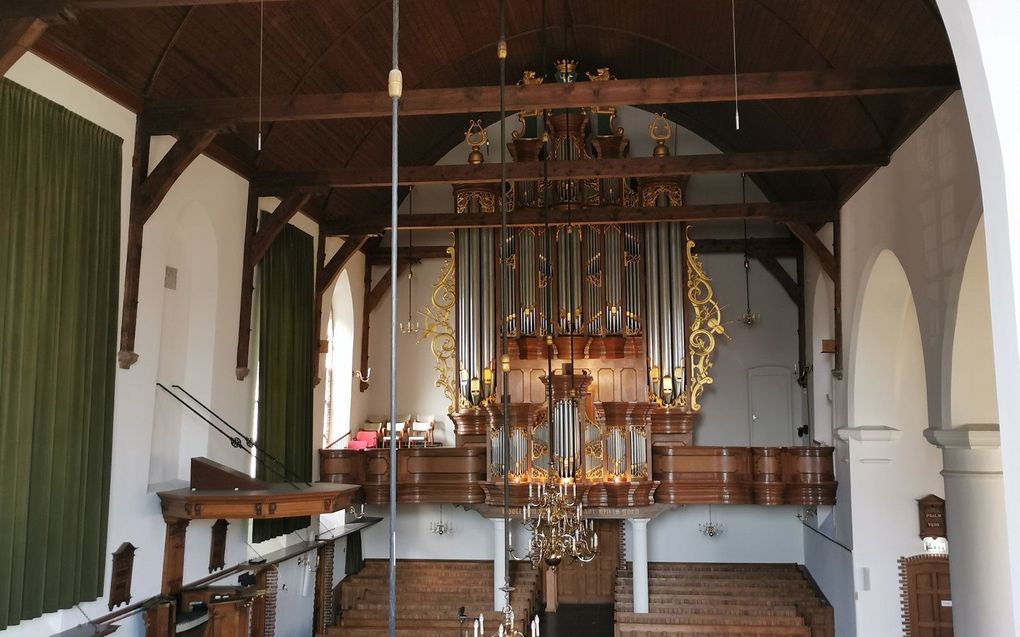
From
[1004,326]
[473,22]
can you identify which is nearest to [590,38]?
[473,22]

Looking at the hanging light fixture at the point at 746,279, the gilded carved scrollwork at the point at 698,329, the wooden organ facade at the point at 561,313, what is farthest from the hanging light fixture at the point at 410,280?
the hanging light fixture at the point at 746,279

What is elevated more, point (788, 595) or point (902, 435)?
point (902, 435)

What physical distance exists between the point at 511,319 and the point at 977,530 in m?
9.30

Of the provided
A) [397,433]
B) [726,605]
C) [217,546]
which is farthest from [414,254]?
[726,605]

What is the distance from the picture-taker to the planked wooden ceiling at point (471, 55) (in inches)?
372

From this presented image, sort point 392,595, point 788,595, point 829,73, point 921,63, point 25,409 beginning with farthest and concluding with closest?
point 788,595, point 921,63, point 829,73, point 25,409, point 392,595

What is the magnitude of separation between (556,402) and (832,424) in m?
4.47

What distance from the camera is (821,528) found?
15.3 m

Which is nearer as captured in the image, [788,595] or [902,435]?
[902,435]

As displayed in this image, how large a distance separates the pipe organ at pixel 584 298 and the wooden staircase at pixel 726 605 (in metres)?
2.52

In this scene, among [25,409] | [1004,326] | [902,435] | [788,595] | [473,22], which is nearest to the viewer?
[1004,326]

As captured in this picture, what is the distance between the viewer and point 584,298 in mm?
16609

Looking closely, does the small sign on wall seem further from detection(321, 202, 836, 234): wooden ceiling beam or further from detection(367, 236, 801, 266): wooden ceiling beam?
detection(367, 236, 801, 266): wooden ceiling beam

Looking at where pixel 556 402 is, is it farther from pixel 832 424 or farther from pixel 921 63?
pixel 921 63
